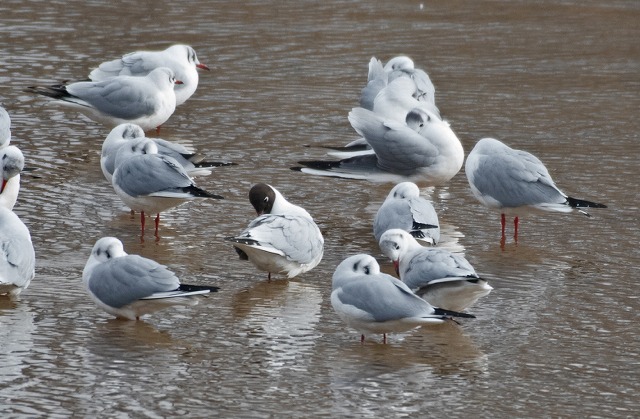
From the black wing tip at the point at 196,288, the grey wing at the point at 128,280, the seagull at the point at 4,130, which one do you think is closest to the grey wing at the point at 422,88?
the seagull at the point at 4,130

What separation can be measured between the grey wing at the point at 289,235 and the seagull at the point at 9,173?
69.1 inches

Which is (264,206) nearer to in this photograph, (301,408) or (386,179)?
(386,179)

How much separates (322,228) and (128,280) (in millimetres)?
2459

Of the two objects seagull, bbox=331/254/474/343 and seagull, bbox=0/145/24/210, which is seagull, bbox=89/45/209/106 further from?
seagull, bbox=331/254/474/343

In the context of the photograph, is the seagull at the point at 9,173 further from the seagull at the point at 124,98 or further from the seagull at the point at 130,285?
the seagull at the point at 124,98

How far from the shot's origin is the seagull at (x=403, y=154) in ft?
33.0

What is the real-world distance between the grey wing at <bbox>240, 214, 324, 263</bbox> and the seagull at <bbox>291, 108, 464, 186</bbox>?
1994mm

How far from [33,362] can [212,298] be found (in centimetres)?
146

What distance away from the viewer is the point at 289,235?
7.88 meters

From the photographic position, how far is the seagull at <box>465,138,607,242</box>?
878 centimetres

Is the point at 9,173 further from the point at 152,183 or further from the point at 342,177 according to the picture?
the point at 342,177


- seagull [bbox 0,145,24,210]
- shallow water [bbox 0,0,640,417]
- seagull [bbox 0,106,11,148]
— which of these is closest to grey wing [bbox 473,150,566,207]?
shallow water [bbox 0,0,640,417]

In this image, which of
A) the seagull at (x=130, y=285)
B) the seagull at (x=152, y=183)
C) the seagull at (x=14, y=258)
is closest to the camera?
the seagull at (x=130, y=285)

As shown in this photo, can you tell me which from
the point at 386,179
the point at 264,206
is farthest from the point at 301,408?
the point at 386,179
